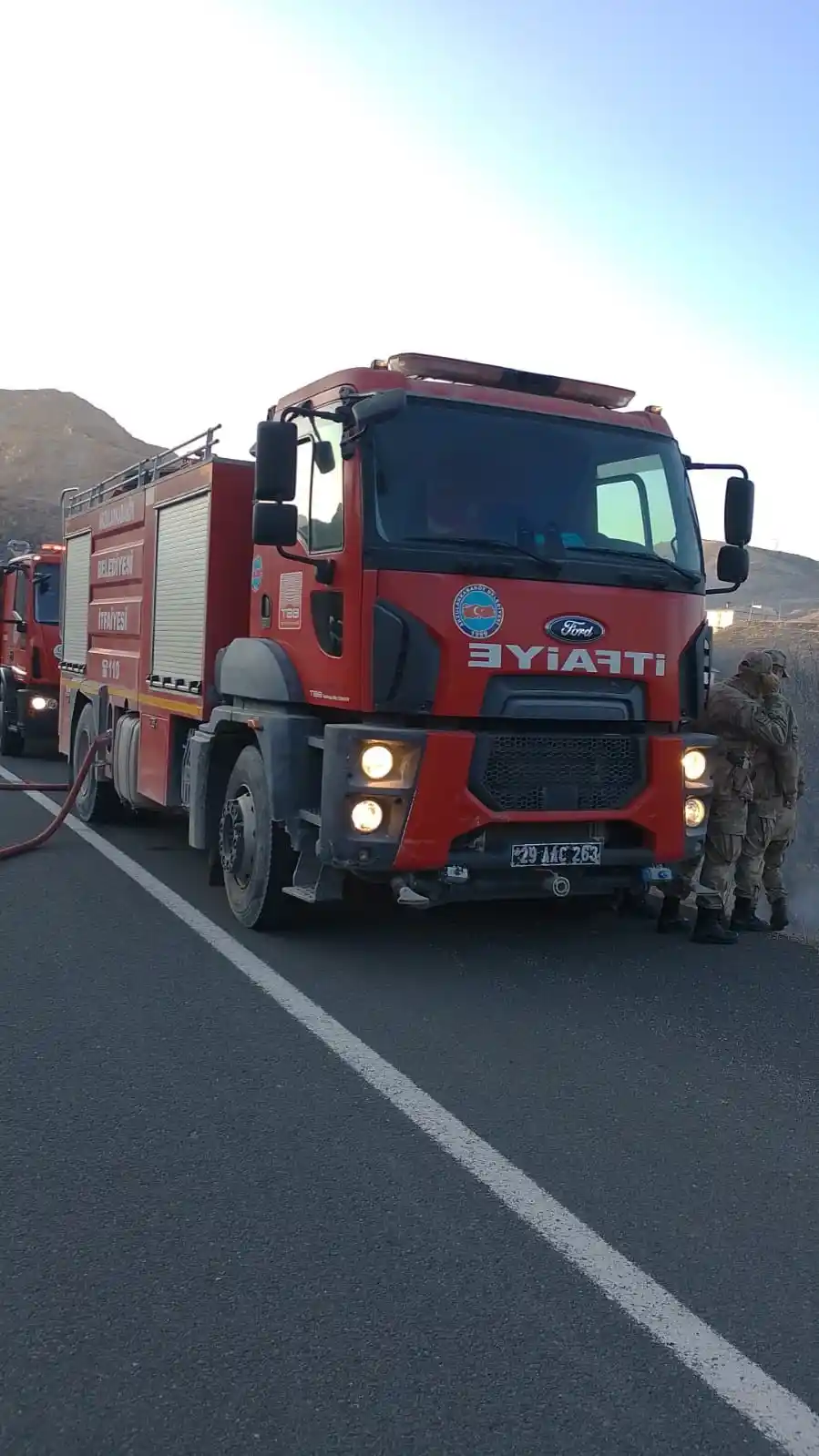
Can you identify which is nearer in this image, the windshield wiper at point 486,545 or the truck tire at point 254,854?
the windshield wiper at point 486,545

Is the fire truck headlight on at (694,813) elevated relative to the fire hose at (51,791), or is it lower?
elevated

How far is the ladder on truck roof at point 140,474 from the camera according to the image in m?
8.16

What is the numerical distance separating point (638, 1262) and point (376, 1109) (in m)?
1.25

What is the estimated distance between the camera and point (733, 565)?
7.26m

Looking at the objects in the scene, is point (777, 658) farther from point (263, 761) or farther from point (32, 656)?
point (32, 656)

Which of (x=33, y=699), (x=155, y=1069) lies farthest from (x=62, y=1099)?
(x=33, y=699)

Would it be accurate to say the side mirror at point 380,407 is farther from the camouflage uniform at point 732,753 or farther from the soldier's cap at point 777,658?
the soldier's cap at point 777,658

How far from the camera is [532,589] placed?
20.1 feet

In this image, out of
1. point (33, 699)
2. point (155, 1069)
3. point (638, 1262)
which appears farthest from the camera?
point (33, 699)

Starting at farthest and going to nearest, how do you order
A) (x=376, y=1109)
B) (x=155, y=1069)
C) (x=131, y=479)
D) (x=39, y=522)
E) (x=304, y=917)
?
(x=39, y=522) → (x=131, y=479) → (x=304, y=917) → (x=155, y=1069) → (x=376, y=1109)

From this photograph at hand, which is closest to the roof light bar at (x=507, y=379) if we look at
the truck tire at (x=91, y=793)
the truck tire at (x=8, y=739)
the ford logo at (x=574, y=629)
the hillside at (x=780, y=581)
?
the ford logo at (x=574, y=629)

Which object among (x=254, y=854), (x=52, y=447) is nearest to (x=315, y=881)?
(x=254, y=854)

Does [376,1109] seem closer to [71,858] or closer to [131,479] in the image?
[71,858]

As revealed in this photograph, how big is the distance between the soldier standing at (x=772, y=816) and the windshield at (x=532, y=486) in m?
1.36
